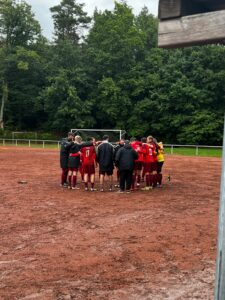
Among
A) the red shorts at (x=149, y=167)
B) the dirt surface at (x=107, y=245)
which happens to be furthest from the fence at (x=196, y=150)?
the dirt surface at (x=107, y=245)

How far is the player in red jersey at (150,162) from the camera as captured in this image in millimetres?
15000

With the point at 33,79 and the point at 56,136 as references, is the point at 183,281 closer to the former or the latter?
the point at 56,136

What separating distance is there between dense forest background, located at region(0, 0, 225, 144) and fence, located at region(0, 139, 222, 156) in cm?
487

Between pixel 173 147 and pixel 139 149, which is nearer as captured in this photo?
pixel 139 149

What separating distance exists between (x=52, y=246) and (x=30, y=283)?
5.96 feet

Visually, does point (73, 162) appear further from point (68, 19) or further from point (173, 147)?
point (68, 19)

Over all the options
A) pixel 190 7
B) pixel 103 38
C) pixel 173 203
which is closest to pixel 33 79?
pixel 103 38

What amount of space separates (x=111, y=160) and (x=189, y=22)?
12.1 metres

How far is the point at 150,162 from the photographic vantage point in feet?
49.6

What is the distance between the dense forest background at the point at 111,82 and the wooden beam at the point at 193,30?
42.4 metres

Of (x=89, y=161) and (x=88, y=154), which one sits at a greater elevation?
(x=88, y=154)

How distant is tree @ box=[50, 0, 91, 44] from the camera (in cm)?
6731

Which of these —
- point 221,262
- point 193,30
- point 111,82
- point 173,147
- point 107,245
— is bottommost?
point 107,245

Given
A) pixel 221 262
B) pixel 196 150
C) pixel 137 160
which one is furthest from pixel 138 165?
pixel 196 150
